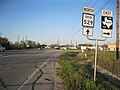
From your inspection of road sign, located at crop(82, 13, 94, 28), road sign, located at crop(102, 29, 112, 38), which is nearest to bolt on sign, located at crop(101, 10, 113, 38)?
road sign, located at crop(102, 29, 112, 38)

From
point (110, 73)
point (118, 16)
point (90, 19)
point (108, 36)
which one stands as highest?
point (118, 16)

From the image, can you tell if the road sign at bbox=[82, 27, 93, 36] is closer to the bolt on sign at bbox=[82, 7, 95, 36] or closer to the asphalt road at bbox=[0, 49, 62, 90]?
the bolt on sign at bbox=[82, 7, 95, 36]

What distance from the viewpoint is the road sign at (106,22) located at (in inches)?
382

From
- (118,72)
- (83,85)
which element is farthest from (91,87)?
(118,72)

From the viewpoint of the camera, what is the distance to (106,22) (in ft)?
32.1

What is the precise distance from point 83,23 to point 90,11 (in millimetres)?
672

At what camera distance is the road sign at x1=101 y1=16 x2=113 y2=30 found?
970 centimetres

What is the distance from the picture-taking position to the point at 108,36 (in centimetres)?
968

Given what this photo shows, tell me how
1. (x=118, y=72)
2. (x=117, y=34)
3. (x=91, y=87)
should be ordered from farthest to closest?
(x=117, y=34) → (x=118, y=72) → (x=91, y=87)

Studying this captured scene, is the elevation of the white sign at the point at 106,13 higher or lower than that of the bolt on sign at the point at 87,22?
higher

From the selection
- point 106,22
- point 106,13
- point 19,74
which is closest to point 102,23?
point 106,22

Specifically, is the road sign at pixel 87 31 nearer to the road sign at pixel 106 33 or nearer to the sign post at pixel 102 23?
the sign post at pixel 102 23

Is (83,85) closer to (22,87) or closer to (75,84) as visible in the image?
(75,84)

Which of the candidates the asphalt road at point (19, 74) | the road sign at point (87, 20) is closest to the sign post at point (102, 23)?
the road sign at point (87, 20)
